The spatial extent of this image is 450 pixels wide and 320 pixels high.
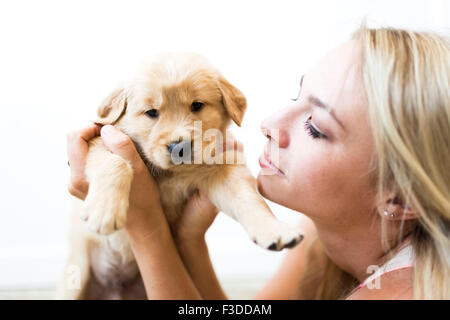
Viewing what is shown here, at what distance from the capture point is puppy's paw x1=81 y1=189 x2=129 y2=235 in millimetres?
1014

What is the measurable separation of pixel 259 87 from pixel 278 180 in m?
0.81

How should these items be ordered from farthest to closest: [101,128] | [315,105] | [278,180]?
[101,128] < [278,180] < [315,105]

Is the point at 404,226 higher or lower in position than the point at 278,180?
lower

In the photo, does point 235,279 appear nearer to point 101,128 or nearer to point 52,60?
point 101,128

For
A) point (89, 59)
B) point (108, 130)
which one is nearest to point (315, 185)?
point (108, 130)

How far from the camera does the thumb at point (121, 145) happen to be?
1291mm

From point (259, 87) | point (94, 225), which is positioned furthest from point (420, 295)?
point (259, 87)

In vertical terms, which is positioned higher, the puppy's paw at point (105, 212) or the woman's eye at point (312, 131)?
the woman's eye at point (312, 131)

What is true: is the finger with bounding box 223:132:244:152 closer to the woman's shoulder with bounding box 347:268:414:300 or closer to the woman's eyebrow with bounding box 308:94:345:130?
the woman's eyebrow with bounding box 308:94:345:130

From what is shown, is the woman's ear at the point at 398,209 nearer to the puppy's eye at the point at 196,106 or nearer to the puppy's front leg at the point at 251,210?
the puppy's front leg at the point at 251,210

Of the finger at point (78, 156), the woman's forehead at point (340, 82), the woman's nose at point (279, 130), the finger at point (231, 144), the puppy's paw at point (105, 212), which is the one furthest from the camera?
the finger at point (231, 144)

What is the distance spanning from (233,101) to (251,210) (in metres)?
0.43

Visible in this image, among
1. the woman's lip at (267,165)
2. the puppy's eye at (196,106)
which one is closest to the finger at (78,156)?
the puppy's eye at (196,106)

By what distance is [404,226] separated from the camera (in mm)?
1330
